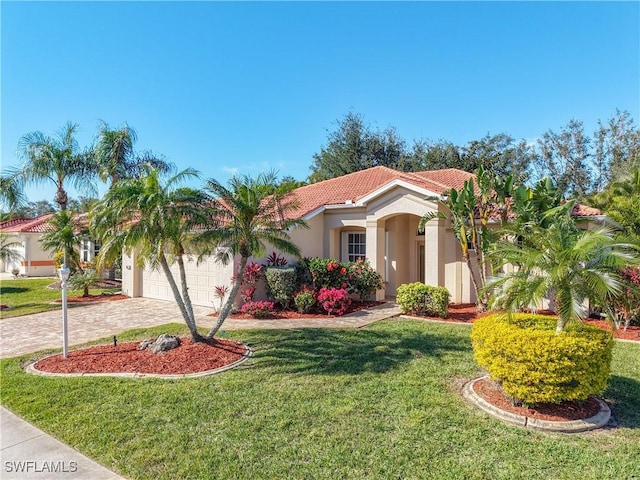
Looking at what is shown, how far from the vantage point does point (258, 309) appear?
46.2ft

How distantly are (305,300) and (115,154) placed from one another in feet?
60.7

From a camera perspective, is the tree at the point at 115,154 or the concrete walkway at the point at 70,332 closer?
the concrete walkway at the point at 70,332

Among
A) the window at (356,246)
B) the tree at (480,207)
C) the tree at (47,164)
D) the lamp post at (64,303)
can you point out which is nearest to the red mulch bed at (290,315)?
the window at (356,246)

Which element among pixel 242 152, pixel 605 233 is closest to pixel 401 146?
pixel 242 152

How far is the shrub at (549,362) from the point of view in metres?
5.62

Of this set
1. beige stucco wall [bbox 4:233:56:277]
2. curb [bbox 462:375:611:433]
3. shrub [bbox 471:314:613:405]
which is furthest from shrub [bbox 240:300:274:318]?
beige stucco wall [bbox 4:233:56:277]

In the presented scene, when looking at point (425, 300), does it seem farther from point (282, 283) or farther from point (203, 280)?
point (203, 280)

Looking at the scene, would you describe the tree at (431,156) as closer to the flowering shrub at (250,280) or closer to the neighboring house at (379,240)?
the neighboring house at (379,240)

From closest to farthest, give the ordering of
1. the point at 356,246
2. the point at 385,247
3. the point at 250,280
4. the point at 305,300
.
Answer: the point at 305,300
the point at 250,280
the point at 385,247
the point at 356,246

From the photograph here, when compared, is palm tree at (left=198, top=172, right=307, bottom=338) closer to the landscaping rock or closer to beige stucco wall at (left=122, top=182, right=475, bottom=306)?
the landscaping rock

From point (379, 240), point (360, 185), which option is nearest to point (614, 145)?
point (360, 185)

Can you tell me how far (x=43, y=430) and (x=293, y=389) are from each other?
13.2 feet

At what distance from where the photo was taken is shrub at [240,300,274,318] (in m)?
14.1

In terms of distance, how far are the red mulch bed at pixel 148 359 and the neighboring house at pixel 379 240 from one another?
6266 mm
